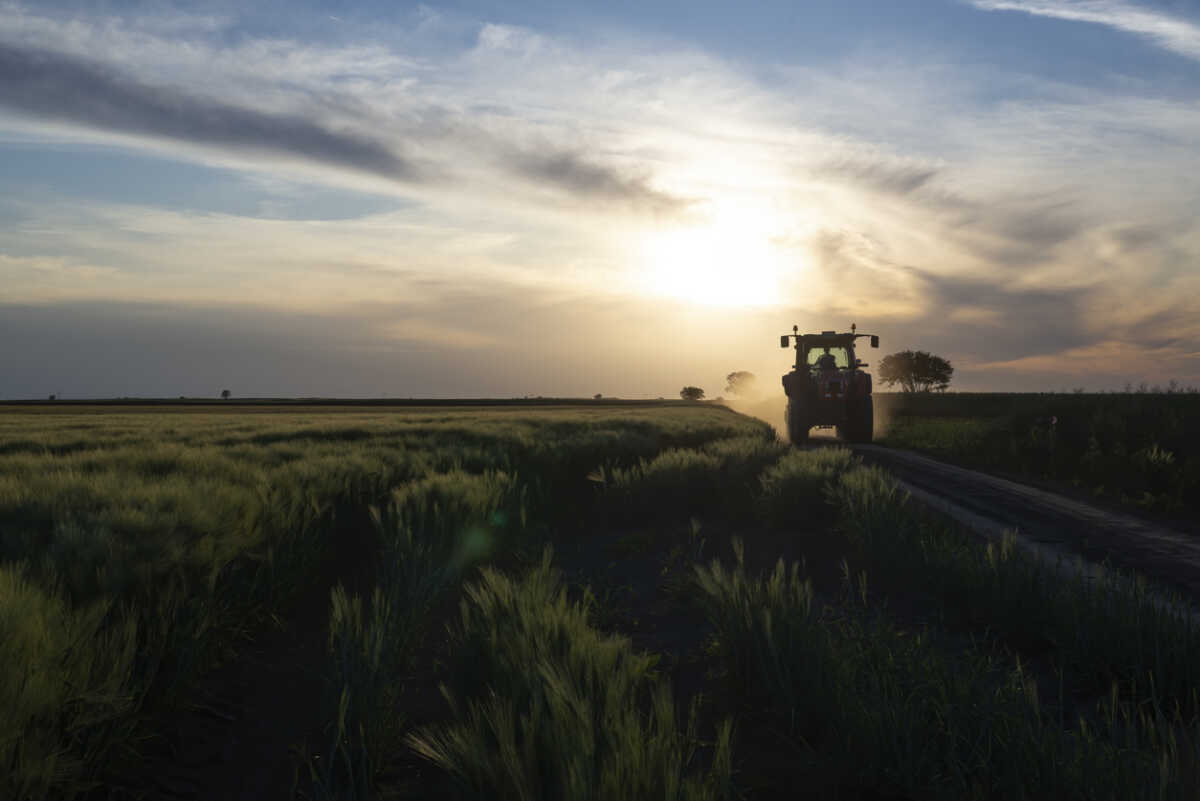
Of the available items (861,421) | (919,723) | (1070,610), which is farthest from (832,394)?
(919,723)

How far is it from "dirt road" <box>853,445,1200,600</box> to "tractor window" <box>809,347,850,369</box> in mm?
9857

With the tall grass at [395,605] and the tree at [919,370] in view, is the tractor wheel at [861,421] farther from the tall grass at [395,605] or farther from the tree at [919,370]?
the tree at [919,370]

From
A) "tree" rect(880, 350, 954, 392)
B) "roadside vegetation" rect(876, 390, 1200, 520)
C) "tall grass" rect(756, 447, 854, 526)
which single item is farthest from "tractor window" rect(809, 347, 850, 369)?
"tree" rect(880, 350, 954, 392)

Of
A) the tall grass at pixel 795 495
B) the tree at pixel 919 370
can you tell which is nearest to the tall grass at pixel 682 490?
the tall grass at pixel 795 495

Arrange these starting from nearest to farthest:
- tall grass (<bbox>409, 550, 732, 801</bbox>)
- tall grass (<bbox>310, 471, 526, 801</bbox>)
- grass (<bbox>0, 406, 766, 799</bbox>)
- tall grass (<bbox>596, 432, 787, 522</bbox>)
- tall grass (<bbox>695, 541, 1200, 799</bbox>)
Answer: tall grass (<bbox>409, 550, 732, 801</bbox>)
tall grass (<bbox>695, 541, 1200, 799</bbox>)
grass (<bbox>0, 406, 766, 799</bbox>)
tall grass (<bbox>310, 471, 526, 801</bbox>)
tall grass (<bbox>596, 432, 787, 522</bbox>)

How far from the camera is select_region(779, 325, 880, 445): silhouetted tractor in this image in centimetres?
2259

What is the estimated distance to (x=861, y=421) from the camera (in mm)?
22656

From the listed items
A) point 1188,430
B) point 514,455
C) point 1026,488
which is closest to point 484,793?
point 514,455

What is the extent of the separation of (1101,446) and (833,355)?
8.90 metres

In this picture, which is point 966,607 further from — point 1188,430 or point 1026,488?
point 1188,430

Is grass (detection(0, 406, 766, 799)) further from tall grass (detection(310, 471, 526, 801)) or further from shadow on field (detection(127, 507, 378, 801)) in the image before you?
shadow on field (detection(127, 507, 378, 801))

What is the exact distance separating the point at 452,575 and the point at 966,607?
3966mm

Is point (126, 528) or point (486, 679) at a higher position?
point (126, 528)

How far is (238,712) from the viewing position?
13.6ft
